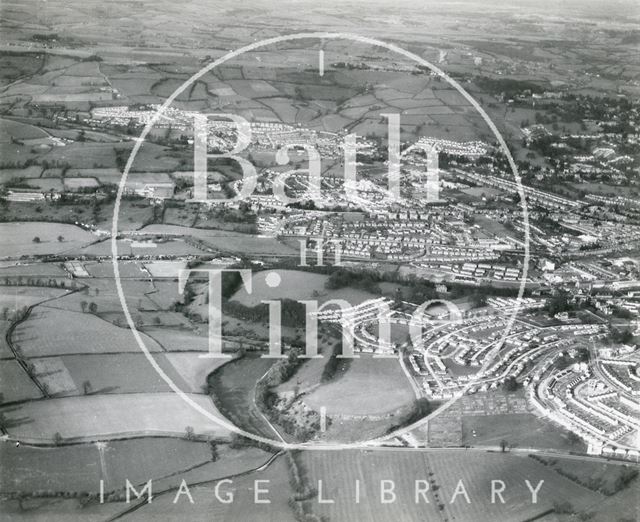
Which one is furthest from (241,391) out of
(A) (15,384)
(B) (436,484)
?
(B) (436,484)

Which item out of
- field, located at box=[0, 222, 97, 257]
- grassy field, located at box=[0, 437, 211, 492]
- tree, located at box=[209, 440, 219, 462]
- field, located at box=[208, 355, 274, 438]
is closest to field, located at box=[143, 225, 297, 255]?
field, located at box=[0, 222, 97, 257]

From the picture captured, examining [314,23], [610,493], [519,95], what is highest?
[314,23]

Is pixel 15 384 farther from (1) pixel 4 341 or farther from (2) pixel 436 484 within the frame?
(2) pixel 436 484

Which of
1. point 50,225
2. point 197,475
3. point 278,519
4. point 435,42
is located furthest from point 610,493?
point 435,42

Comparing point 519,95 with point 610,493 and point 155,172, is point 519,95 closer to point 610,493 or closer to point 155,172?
point 155,172

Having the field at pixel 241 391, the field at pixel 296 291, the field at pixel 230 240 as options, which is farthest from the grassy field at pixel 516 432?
the field at pixel 230 240

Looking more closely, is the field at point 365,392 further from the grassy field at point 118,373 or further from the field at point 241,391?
the grassy field at point 118,373
